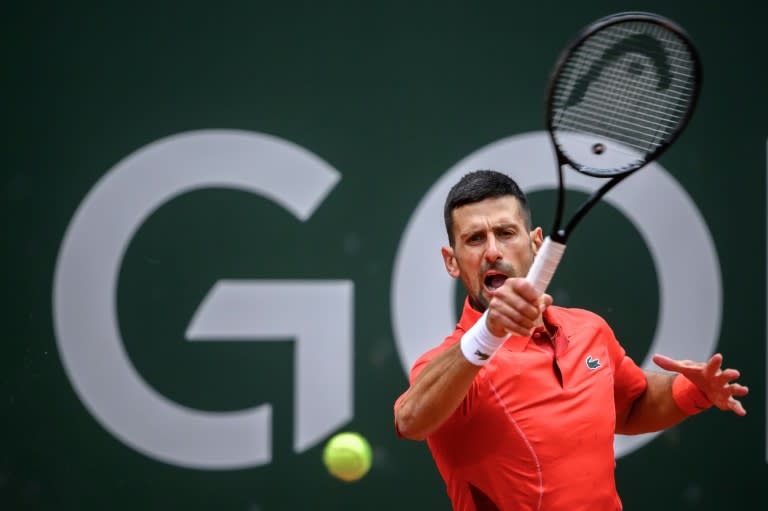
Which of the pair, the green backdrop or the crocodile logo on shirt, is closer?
the crocodile logo on shirt

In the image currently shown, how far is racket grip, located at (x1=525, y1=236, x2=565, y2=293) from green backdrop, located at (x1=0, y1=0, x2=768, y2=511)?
5.67 feet

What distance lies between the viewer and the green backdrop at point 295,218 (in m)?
3.21

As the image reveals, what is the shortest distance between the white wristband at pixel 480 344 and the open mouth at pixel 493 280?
31 centimetres

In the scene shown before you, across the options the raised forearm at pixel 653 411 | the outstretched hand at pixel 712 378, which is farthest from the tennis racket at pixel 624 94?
the raised forearm at pixel 653 411

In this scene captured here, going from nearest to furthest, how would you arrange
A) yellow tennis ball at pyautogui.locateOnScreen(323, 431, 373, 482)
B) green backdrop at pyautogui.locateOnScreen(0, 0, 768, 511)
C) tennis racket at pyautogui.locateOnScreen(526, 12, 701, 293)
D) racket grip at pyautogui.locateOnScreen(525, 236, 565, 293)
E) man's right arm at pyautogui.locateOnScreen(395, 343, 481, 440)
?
racket grip at pyautogui.locateOnScreen(525, 236, 565, 293) < man's right arm at pyautogui.locateOnScreen(395, 343, 481, 440) < tennis racket at pyautogui.locateOnScreen(526, 12, 701, 293) < yellow tennis ball at pyautogui.locateOnScreen(323, 431, 373, 482) < green backdrop at pyautogui.locateOnScreen(0, 0, 768, 511)

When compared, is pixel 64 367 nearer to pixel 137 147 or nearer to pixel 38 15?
pixel 137 147

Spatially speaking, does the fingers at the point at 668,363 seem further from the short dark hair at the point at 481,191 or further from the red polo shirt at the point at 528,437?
the short dark hair at the point at 481,191

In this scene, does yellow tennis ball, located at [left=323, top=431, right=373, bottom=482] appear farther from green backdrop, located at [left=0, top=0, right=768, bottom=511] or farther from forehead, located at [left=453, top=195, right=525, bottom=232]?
forehead, located at [left=453, top=195, right=525, bottom=232]

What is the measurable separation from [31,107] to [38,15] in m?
0.35

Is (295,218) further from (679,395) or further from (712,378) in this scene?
(712,378)

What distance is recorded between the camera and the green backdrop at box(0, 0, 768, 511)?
3209 mm

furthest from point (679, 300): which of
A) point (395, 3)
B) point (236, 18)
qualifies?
point (236, 18)

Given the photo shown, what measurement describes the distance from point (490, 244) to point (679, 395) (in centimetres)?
68

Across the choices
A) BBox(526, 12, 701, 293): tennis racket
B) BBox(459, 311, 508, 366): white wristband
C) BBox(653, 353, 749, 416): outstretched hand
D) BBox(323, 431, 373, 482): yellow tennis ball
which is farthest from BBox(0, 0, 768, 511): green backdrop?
BBox(459, 311, 508, 366): white wristband
